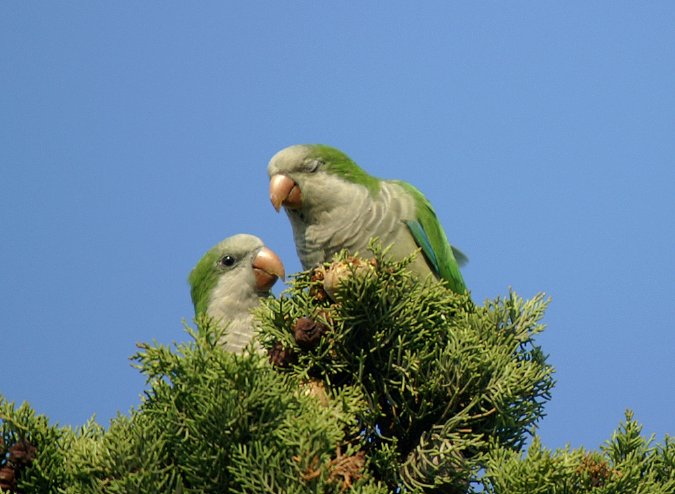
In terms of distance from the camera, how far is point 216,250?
523cm

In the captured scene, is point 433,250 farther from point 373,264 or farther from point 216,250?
point 373,264

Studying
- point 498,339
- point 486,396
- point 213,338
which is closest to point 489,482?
point 486,396

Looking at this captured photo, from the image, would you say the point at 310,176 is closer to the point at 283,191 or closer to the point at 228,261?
the point at 283,191

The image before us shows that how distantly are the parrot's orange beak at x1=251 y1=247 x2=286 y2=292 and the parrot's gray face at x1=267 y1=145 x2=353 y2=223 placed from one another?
1.79 ft

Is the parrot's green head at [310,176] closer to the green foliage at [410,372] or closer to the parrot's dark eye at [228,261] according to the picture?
the parrot's dark eye at [228,261]

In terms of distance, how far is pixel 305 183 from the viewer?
15.2 ft

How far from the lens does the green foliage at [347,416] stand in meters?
2.67

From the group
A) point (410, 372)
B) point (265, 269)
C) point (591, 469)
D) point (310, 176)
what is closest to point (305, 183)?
point (310, 176)

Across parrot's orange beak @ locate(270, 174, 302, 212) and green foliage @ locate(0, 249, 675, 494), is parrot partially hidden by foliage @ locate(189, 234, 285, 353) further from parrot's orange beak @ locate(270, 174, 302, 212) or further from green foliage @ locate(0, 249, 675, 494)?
green foliage @ locate(0, 249, 675, 494)

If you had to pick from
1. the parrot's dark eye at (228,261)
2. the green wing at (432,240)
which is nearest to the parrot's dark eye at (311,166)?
the green wing at (432,240)

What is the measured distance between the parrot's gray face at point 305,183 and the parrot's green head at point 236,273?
1.90ft

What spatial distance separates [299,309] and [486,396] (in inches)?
30.0

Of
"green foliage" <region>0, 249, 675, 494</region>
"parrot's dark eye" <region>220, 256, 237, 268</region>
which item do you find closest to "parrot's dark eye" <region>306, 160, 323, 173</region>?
"parrot's dark eye" <region>220, 256, 237, 268</region>

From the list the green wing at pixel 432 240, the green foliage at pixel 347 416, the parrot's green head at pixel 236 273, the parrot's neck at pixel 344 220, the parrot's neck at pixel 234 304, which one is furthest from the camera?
the parrot's green head at pixel 236 273
